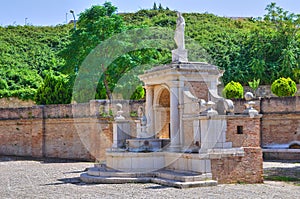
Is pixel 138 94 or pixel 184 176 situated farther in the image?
pixel 138 94

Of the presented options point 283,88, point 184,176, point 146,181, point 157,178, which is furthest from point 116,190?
point 283,88

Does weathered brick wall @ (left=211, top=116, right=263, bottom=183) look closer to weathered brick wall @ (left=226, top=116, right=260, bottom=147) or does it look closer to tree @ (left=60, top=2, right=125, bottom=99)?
weathered brick wall @ (left=226, top=116, right=260, bottom=147)

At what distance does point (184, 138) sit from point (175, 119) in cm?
71

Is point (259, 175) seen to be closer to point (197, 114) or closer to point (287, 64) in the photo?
point (197, 114)

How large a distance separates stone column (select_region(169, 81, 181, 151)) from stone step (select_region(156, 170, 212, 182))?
0.99 metres

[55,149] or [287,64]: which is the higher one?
[287,64]

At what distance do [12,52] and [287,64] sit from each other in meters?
30.0

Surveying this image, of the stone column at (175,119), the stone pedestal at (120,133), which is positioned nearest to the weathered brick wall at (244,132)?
the stone column at (175,119)

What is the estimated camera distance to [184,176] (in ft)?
42.7

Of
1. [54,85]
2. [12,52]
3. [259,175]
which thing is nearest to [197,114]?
[259,175]

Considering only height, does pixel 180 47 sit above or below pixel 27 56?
below

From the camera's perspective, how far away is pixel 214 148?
529 inches

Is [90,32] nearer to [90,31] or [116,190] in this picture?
[90,31]

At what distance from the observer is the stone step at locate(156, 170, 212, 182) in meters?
12.9
